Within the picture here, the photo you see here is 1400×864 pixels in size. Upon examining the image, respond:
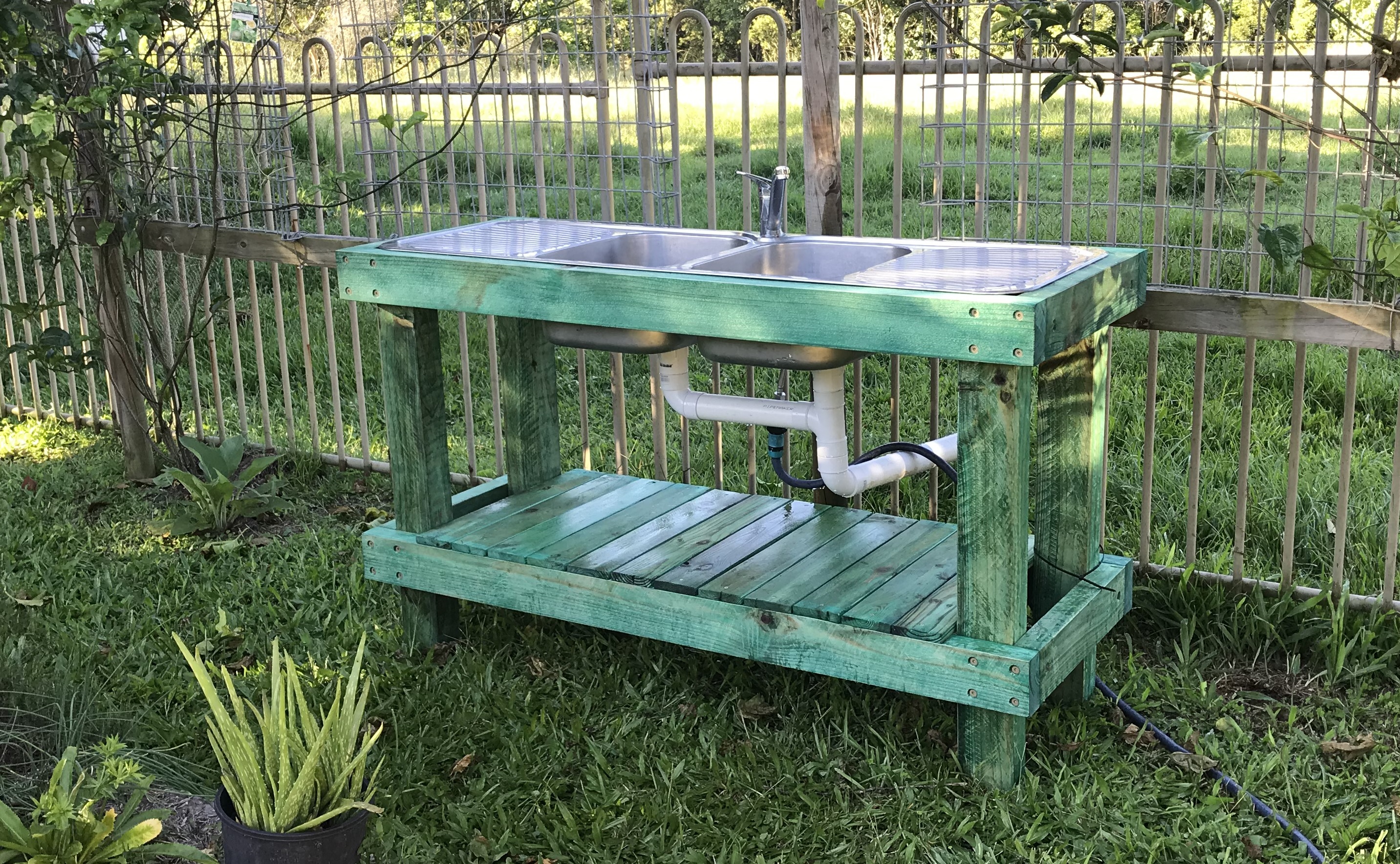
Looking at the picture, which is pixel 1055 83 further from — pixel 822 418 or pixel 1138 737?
pixel 1138 737

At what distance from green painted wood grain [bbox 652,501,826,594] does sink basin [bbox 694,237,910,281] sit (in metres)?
0.73

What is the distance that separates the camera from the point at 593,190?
15.0ft

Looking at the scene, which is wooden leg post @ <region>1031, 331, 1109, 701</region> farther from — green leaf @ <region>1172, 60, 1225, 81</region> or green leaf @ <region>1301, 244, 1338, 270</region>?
green leaf @ <region>1172, 60, 1225, 81</region>

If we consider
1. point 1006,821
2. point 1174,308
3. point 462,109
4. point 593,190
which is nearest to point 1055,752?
point 1006,821

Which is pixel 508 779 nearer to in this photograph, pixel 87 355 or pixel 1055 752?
pixel 1055 752

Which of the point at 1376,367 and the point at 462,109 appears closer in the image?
the point at 462,109

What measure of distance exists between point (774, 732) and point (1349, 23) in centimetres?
219

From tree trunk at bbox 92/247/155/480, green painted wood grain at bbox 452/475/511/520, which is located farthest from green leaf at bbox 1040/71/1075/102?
tree trunk at bbox 92/247/155/480

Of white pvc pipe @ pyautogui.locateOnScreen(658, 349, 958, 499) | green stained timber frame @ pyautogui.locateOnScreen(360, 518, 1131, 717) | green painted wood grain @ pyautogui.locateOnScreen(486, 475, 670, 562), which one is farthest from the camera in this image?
green painted wood grain @ pyautogui.locateOnScreen(486, 475, 670, 562)

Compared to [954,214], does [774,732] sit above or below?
below

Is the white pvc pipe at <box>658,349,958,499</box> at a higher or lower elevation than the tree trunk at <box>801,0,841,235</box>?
lower

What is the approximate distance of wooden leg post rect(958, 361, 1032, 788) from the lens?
296 centimetres

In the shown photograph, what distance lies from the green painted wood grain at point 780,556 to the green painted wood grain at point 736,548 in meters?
0.02

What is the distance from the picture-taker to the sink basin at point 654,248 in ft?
12.6
